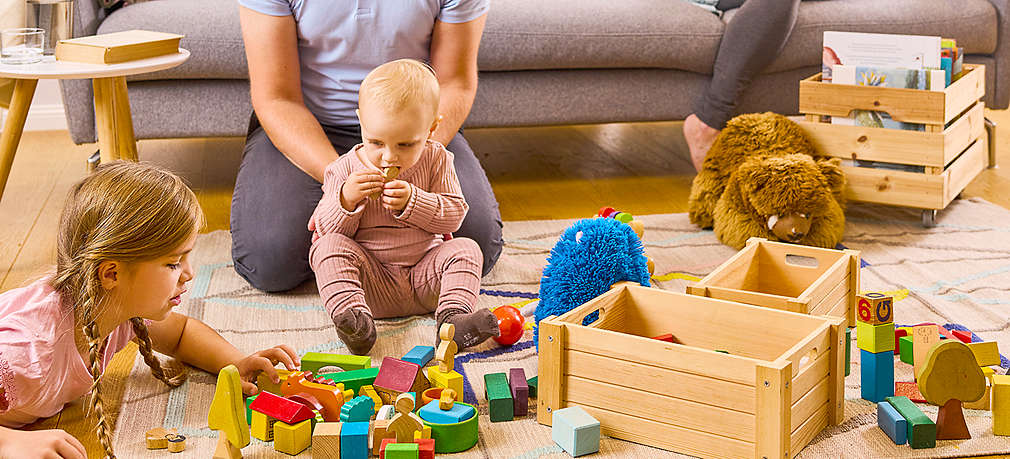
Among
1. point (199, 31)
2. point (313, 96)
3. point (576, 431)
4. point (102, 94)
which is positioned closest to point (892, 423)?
point (576, 431)

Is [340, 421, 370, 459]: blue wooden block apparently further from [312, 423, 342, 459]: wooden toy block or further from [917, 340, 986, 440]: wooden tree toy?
[917, 340, 986, 440]: wooden tree toy

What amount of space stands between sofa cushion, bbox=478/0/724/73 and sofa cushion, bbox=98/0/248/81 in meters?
0.56

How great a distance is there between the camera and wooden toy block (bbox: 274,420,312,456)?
3.70ft

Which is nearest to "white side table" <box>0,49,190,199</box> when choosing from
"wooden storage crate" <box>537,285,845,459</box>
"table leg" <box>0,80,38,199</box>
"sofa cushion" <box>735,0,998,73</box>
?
"table leg" <box>0,80,38,199</box>

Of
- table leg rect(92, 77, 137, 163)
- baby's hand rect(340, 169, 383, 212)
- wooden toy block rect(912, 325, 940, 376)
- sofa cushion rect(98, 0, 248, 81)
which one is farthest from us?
sofa cushion rect(98, 0, 248, 81)

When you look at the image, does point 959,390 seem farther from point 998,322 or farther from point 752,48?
point 752,48

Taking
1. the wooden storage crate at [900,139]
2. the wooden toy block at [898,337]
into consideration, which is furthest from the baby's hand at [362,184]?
the wooden storage crate at [900,139]

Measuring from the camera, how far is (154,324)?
4.33ft

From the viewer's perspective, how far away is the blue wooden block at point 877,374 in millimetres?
1242

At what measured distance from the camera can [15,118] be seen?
186 centimetres

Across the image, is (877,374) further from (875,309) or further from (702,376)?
(702,376)

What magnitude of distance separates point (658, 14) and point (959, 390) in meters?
1.44

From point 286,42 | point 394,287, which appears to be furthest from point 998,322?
point 286,42

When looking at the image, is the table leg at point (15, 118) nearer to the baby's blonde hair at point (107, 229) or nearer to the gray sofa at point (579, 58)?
the gray sofa at point (579, 58)
